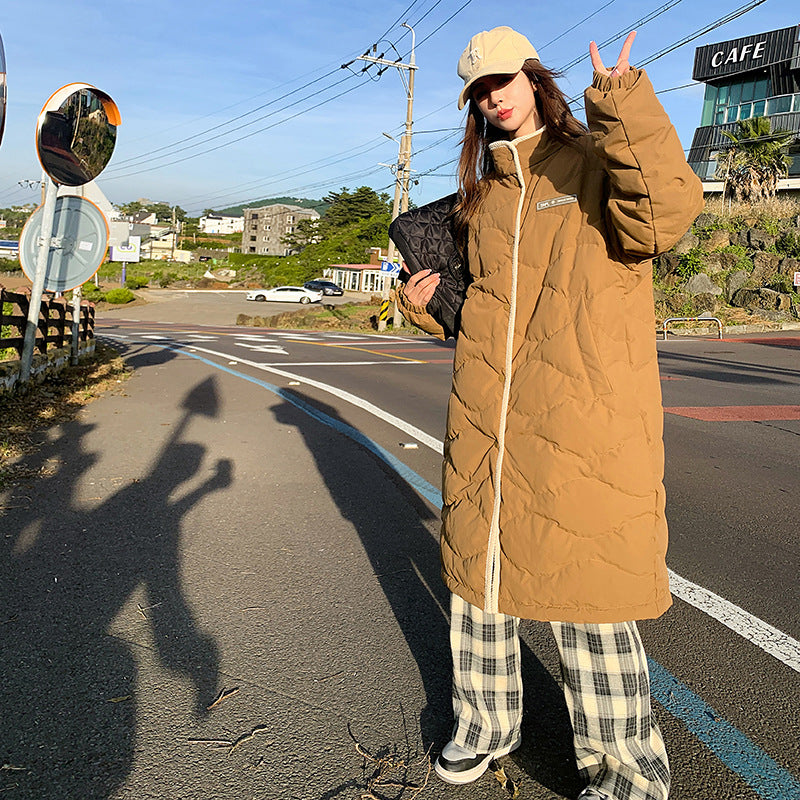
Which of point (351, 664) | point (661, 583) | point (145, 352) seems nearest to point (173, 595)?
point (351, 664)

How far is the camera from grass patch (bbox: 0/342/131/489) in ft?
20.1

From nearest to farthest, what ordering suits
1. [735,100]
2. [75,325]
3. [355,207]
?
[75,325] → [735,100] → [355,207]

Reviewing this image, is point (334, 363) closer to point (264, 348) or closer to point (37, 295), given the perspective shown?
point (264, 348)

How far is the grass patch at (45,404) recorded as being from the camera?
612 cm

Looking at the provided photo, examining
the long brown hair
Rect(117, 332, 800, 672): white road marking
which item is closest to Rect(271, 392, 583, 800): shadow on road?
Rect(117, 332, 800, 672): white road marking

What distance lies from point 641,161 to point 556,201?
0.32 metres

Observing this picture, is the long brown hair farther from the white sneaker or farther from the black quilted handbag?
the white sneaker

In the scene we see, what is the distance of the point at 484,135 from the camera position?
2.33 m

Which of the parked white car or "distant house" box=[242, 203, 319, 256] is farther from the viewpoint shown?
"distant house" box=[242, 203, 319, 256]

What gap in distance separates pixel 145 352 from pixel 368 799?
1701cm

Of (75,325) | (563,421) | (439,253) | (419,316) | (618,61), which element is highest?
(618,61)

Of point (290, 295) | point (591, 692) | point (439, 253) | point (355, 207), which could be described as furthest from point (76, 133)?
point (355, 207)

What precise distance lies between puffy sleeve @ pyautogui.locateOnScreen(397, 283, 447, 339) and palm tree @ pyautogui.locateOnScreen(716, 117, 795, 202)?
49.4 metres

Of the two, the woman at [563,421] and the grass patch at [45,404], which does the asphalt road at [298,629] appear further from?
the woman at [563,421]
